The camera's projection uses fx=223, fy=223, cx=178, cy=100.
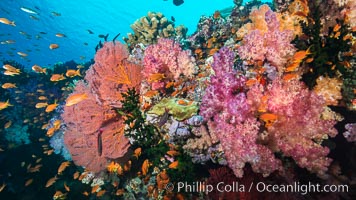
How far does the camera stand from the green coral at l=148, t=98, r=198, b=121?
4504 mm

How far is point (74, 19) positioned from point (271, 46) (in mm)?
62631

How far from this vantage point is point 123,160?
5.77 metres

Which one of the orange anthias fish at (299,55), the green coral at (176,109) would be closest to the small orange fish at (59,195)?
the green coral at (176,109)

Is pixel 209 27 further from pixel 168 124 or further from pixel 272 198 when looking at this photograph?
pixel 272 198

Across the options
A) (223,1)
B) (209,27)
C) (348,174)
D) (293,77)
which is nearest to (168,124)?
(293,77)

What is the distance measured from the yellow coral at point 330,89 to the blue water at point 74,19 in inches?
1841

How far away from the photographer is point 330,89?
4.27 meters

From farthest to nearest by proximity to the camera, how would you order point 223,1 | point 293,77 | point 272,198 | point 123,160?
point 223,1
point 123,160
point 293,77
point 272,198

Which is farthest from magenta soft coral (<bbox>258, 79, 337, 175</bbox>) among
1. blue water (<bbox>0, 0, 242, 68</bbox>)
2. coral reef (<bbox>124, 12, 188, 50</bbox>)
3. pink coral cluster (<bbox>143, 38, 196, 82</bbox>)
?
blue water (<bbox>0, 0, 242, 68</bbox>)

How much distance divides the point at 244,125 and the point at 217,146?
3.40 ft

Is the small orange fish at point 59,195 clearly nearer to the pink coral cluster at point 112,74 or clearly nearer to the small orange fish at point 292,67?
the pink coral cluster at point 112,74

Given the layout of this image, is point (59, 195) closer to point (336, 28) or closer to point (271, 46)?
point (271, 46)

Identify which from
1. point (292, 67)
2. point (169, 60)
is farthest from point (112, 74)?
point (292, 67)

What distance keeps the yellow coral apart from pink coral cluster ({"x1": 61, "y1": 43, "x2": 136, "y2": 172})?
4018 millimetres
